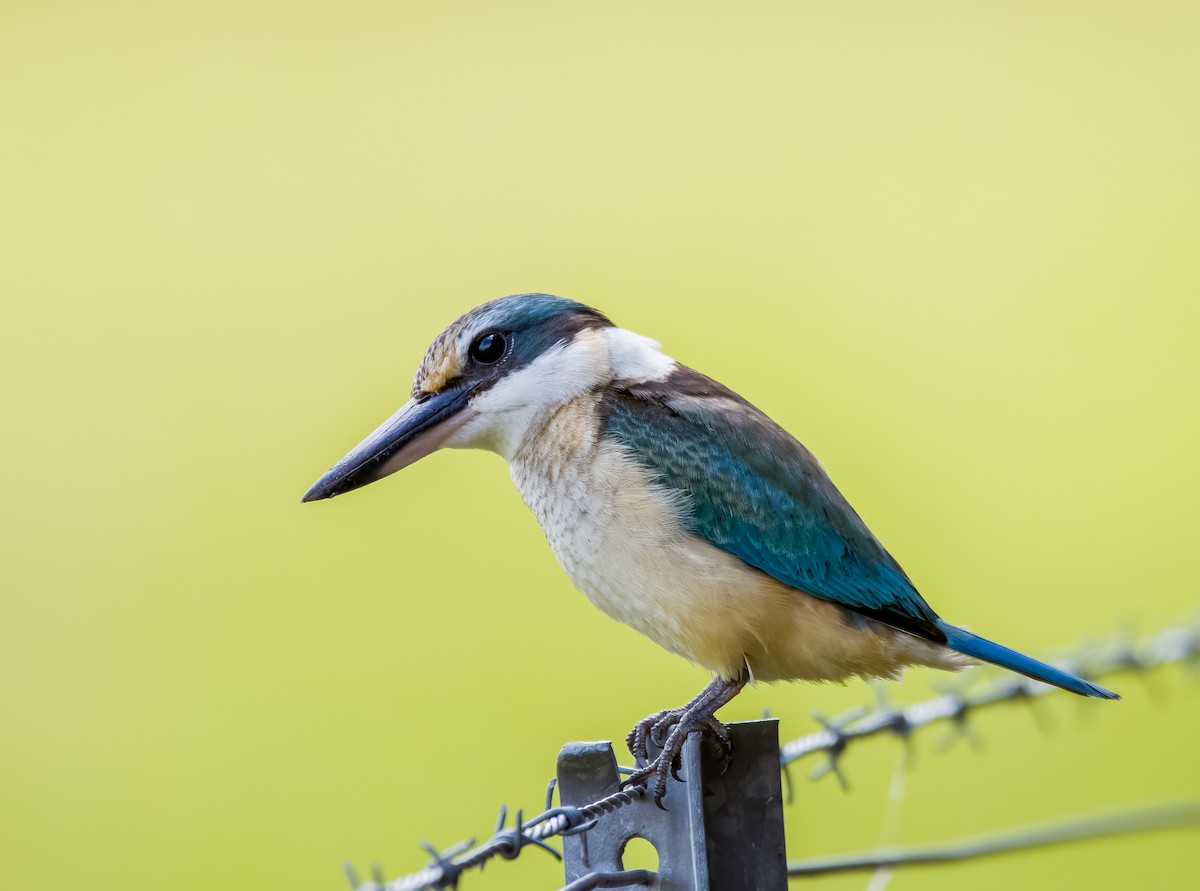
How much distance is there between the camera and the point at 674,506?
5.29ft

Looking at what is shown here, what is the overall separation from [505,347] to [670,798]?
73 centimetres

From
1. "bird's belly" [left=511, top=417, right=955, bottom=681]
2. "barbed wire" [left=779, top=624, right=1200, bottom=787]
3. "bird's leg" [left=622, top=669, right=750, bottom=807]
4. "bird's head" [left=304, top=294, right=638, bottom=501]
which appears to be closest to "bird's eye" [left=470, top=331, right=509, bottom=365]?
"bird's head" [left=304, top=294, right=638, bottom=501]

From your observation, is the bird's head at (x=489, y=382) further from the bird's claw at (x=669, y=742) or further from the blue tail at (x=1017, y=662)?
the blue tail at (x=1017, y=662)

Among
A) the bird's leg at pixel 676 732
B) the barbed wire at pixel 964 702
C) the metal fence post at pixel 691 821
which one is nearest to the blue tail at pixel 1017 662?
the barbed wire at pixel 964 702

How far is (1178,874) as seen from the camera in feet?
10.8

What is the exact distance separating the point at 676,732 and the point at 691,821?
0.80ft

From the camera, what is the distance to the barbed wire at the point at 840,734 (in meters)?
1.21

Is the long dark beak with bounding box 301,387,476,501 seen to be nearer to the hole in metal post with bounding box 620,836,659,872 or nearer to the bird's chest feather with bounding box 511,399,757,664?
the bird's chest feather with bounding box 511,399,757,664

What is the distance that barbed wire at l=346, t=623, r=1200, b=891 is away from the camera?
1.21m

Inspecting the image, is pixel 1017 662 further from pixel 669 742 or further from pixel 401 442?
pixel 401 442

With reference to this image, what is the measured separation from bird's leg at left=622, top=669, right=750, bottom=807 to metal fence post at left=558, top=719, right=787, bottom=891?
2cm

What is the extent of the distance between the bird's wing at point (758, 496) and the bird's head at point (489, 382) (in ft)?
0.27

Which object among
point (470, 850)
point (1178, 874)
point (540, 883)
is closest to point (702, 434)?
point (470, 850)

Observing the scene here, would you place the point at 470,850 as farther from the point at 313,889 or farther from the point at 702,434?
the point at 313,889
